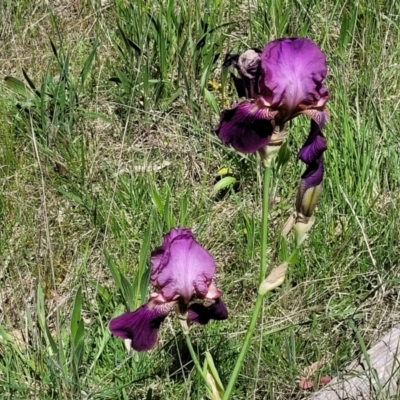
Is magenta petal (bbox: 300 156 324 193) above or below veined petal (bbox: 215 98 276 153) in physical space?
below

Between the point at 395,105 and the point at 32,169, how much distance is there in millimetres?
1137

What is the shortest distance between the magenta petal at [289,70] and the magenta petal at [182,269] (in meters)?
0.28

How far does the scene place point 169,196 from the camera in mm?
1944

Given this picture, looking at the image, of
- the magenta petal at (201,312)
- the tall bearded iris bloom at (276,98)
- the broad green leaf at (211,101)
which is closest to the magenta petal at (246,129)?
the tall bearded iris bloom at (276,98)

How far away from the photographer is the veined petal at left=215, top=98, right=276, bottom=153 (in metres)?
1.17

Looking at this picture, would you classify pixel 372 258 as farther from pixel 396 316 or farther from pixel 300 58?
pixel 300 58

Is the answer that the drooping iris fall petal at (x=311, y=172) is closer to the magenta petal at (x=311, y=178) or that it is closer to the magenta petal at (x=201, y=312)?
the magenta petal at (x=311, y=178)

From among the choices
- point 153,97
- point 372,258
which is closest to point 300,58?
point 372,258

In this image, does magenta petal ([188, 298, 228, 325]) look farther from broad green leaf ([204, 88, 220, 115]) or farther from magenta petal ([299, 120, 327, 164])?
broad green leaf ([204, 88, 220, 115])

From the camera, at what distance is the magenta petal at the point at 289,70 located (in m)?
1.18

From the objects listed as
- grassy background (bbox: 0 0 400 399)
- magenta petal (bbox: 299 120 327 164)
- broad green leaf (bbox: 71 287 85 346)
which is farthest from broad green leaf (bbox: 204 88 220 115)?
magenta petal (bbox: 299 120 327 164)

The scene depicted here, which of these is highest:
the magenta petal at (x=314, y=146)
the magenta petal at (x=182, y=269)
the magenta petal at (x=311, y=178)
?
the magenta petal at (x=314, y=146)

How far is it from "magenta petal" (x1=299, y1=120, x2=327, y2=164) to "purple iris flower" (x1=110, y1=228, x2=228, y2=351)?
9.5 inches

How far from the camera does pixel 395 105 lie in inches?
86.7
